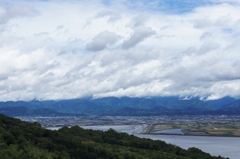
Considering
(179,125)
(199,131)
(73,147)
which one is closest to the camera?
(73,147)

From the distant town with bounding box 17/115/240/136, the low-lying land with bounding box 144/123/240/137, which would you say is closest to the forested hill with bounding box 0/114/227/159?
the low-lying land with bounding box 144/123/240/137

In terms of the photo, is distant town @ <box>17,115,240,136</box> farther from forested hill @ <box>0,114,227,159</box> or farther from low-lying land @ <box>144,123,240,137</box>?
forested hill @ <box>0,114,227,159</box>

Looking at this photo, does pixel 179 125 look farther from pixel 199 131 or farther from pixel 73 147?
pixel 73 147

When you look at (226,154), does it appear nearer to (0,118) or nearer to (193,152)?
(193,152)

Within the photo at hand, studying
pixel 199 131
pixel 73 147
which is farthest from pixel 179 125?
pixel 73 147

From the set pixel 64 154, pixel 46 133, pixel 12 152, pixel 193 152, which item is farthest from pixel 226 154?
pixel 12 152

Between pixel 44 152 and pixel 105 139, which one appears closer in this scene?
pixel 44 152

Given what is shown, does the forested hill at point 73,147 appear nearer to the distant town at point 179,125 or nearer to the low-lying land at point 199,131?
the low-lying land at point 199,131

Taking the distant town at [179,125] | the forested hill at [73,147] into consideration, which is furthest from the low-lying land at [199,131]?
the forested hill at [73,147]
